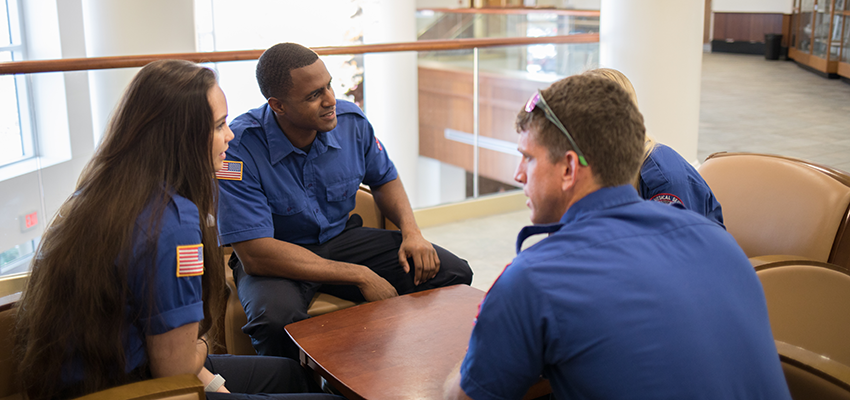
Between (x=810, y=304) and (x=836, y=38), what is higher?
(x=836, y=38)

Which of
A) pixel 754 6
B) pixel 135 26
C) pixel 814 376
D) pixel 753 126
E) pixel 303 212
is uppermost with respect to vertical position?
pixel 754 6

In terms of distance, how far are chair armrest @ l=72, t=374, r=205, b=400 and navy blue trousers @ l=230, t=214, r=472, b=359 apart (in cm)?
65

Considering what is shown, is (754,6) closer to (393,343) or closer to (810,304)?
(810,304)

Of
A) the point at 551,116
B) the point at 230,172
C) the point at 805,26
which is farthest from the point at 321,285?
the point at 805,26

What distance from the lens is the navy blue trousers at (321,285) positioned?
1.93 metres

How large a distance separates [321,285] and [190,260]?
96 centimetres

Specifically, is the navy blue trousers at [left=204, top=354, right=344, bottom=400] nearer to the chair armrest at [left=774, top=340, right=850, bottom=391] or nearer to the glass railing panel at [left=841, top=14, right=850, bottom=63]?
the chair armrest at [left=774, top=340, right=850, bottom=391]

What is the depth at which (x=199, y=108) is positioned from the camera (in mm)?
1354

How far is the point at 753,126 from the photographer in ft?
22.9

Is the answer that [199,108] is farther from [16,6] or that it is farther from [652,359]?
[16,6]

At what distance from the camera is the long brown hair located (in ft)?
4.03

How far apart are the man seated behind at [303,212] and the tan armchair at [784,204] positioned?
920 millimetres

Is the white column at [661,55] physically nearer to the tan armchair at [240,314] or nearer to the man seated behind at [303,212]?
the man seated behind at [303,212]

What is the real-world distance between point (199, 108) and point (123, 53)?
2453 mm
